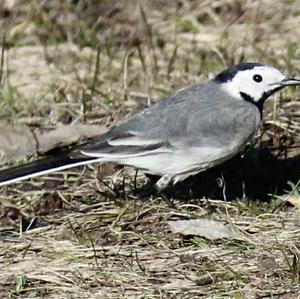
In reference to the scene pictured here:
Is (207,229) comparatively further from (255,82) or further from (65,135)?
(65,135)

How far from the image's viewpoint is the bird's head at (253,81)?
5668 mm

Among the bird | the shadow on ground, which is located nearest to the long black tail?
the bird

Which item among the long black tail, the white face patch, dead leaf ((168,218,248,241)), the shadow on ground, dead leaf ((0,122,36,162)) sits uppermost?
the white face patch

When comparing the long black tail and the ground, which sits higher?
the long black tail

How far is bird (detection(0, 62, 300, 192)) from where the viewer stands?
534 centimetres

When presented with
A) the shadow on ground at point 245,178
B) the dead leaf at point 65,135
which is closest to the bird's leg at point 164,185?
the shadow on ground at point 245,178

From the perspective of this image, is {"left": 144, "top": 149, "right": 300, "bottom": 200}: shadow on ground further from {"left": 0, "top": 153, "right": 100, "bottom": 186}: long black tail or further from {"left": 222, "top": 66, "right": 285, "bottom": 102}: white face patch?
{"left": 0, "top": 153, "right": 100, "bottom": 186}: long black tail

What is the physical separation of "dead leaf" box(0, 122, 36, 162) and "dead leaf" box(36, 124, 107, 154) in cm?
5

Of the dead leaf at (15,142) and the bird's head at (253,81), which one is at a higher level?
the bird's head at (253,81)

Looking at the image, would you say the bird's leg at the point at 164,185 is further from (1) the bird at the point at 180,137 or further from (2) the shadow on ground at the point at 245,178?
(2) the shadow on ground at the point at 245,178

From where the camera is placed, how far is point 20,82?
24.7ft

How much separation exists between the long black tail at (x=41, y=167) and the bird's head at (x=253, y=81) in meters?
0.89

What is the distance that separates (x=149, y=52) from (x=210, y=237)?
2930 mm

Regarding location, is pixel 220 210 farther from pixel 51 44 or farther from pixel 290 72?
pixel 51 44
